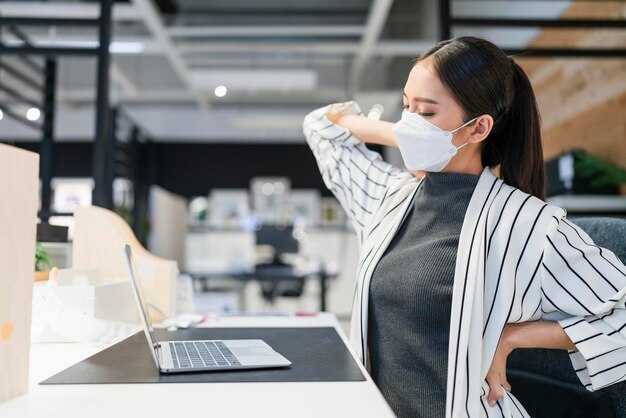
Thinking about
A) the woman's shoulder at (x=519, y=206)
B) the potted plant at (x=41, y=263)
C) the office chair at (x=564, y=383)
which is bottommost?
the office chair at (x=564, y=383)

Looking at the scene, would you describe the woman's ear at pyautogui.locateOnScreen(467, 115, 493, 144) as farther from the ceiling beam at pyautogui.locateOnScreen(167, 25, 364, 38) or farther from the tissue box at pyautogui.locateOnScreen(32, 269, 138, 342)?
the ceiling beam at pyautogui.locateOnScreen(167, 25, 364, 38)

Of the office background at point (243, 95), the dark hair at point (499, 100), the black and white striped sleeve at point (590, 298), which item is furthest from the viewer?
the office background at point (243, 95)

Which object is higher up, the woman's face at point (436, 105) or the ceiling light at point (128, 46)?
the ceiling light at point (128, 46)

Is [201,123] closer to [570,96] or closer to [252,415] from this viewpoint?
[570,96]

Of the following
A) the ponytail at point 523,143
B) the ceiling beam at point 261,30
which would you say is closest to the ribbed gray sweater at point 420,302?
the ponytail at point 523,143

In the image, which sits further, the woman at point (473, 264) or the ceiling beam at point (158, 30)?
the ceiling beam at point (158, 30)

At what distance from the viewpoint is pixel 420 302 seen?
1.13m

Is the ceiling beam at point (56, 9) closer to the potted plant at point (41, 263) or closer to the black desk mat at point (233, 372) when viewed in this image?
the potted plant at point (41, 263)

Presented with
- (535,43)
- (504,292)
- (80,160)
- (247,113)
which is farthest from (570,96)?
(80,160)

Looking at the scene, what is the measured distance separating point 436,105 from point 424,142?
9 cm

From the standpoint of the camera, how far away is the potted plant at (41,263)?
1459 millimetres

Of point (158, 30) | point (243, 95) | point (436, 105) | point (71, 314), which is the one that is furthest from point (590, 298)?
point (243, 95)

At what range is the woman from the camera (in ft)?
3.39

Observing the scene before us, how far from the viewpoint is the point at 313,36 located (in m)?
6.38
